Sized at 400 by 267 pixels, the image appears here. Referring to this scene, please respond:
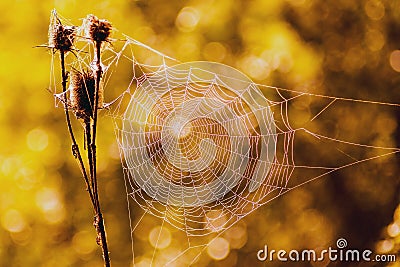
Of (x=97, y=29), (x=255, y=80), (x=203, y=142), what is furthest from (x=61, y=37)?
(x=255, y=80)

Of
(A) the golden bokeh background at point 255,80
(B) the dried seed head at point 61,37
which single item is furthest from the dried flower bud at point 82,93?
(A) the golden bokeh background at point 255,80

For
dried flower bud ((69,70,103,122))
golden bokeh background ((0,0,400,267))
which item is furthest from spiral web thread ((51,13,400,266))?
dried flower bud ((69,70,103,122))

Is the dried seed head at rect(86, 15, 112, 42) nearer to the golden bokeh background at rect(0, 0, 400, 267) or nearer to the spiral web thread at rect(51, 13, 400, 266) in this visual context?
the spiral web thread at rect(51, 13, 400, 266)

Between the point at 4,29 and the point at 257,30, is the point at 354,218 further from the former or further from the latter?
the point at 4,29

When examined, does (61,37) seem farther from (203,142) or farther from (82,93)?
(203,142)

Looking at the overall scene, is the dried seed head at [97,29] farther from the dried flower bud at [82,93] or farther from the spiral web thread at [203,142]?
the spiral web thread at [203,142]
